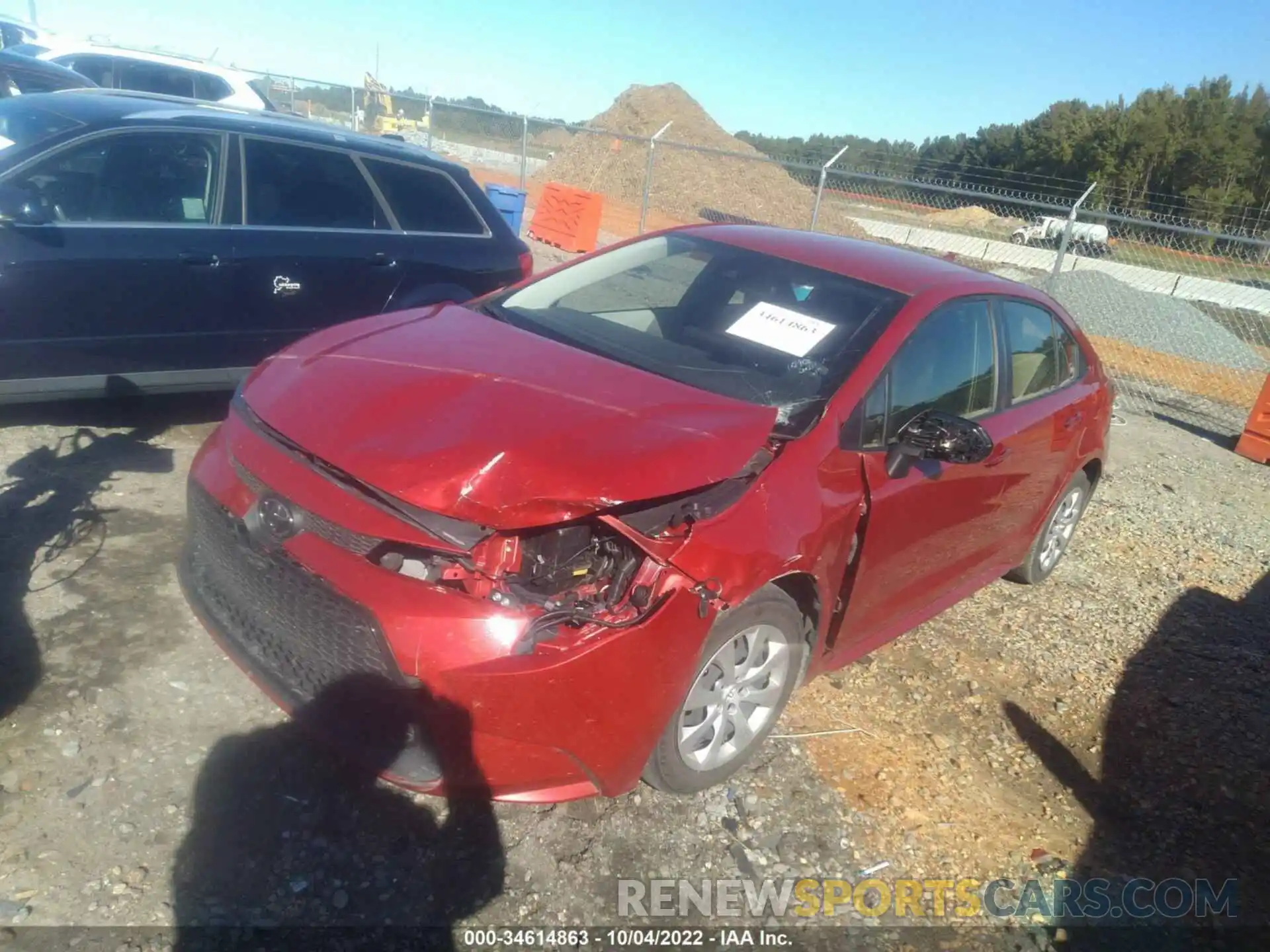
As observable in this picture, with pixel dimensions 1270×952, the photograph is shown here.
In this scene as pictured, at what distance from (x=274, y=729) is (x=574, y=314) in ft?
6.38

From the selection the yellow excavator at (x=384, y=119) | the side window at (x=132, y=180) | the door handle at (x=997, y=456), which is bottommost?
the door handle at (x=997, y=456)

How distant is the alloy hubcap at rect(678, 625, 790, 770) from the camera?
2.88 meters

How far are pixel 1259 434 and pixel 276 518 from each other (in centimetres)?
967

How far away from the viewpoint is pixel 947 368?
3.70m

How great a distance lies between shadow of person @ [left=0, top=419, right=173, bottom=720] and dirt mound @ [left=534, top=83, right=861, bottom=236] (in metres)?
21.2

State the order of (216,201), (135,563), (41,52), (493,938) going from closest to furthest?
1. (493,938)
2. (135,563)
3. (216,201)
4. (41,52)

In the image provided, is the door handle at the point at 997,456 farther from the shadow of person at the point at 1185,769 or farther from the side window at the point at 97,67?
the side window at the point at 97,67

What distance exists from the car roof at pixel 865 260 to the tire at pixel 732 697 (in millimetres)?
1478

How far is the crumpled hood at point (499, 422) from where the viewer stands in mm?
2480

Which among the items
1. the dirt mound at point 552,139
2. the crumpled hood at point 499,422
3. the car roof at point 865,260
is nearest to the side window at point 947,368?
the car roof at point 865,260

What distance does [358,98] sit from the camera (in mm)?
21516

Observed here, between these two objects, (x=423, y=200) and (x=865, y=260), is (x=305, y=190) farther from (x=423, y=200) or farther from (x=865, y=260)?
(x=865, y=260)

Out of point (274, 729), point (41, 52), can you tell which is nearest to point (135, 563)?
point (274, 729)

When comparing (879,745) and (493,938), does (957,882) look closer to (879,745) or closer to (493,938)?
(879,745)
